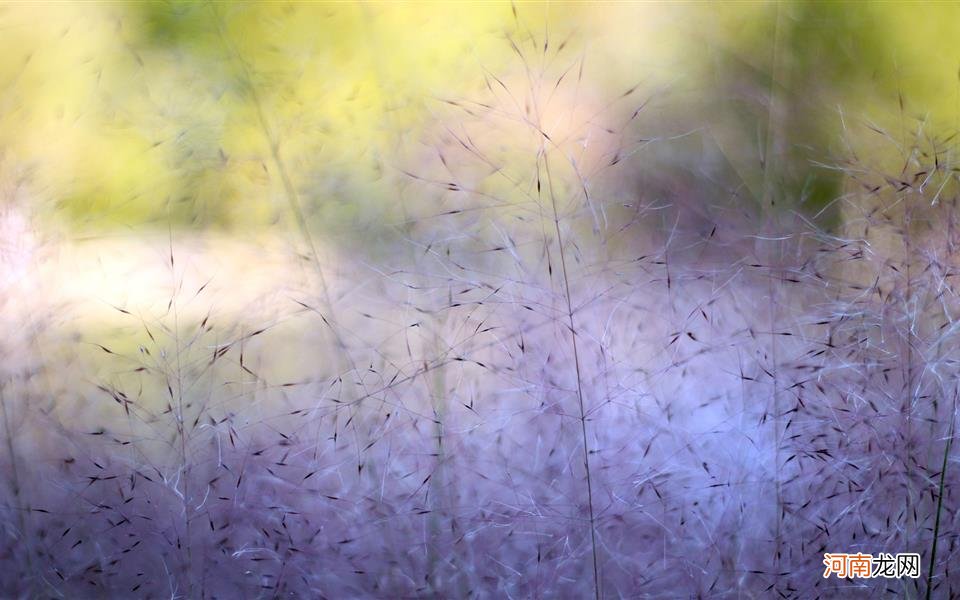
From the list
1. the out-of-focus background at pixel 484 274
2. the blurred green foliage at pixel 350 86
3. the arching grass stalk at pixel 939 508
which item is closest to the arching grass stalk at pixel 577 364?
the out-of-focus background at pixel 484 274

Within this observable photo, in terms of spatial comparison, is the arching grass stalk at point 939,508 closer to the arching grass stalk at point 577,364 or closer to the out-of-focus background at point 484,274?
the out-of-focus background at point 484,274

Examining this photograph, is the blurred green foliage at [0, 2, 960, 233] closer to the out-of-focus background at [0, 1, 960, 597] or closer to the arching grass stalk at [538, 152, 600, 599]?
the out-of-focus background at [0, 1, 960, 597]

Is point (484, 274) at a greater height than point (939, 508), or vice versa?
point (484, 274)

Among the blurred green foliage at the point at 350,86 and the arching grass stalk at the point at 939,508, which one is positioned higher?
the blurred green foliage at the point at 350,86

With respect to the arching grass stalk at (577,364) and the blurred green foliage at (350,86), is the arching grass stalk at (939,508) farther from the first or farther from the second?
the arching grass stalk at (577,364)

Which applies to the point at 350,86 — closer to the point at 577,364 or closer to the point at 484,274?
the point at 484,274

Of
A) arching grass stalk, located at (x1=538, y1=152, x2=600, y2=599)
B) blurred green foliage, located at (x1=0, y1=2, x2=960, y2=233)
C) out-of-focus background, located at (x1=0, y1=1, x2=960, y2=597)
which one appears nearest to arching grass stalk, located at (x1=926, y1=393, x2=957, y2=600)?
out-of-focus background, located at (x1=0, y1=1, x2=960, y2=597)

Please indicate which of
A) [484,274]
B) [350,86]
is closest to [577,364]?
[484,274]

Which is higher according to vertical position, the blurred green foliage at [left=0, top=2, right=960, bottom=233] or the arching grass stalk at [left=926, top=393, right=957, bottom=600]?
the blurred green foliage at [left=0, top=2, right=960, bottom=233]

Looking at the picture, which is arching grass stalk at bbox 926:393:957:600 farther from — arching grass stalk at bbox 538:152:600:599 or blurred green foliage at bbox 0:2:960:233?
arching grass stalk at bbox 538:152:600:599
